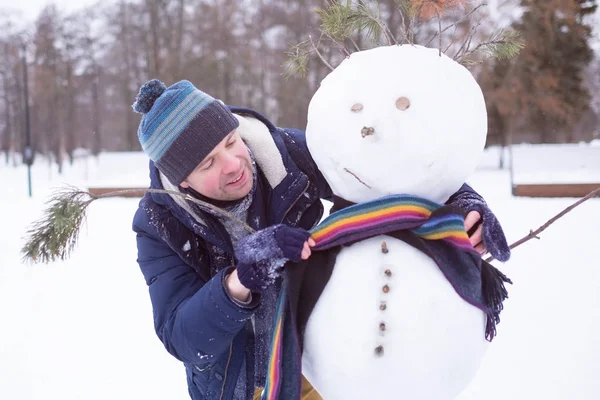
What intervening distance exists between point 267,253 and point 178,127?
61 cm

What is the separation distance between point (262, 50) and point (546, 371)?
18.7 m

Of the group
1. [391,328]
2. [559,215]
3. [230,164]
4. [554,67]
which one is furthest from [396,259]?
[554,67]

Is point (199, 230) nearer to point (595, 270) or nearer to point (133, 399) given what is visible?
point (133, 399)

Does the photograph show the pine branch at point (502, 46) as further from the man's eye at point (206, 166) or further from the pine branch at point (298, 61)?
the man's eye at point (206, 166)

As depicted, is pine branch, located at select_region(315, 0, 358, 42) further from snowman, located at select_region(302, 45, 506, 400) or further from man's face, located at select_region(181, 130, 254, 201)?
man's face, located at select_region(181, 130, 254, 201)

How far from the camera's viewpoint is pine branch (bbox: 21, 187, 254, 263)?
124 cm

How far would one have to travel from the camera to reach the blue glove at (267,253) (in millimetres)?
1110

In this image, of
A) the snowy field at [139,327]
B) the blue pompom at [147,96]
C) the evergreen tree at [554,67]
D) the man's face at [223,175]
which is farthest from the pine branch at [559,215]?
the evergreen tree at [554,67]

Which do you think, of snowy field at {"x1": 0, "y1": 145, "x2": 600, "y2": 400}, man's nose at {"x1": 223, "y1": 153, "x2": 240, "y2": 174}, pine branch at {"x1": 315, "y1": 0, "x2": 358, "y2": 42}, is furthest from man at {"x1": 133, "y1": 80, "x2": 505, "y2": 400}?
snowy field at {"x1": 0, "y1": 145, "x2": 600, "y2": 400}

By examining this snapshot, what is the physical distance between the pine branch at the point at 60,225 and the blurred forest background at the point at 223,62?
11.8 m

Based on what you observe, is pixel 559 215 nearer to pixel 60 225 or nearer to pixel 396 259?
pixel 396 259

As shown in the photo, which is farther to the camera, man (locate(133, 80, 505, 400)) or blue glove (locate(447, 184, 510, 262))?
man (locate(133, 80, 505, 400))

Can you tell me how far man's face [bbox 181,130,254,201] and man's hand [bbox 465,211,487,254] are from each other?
668 millimetres

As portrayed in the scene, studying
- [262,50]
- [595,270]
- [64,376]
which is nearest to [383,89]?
[64,376]
